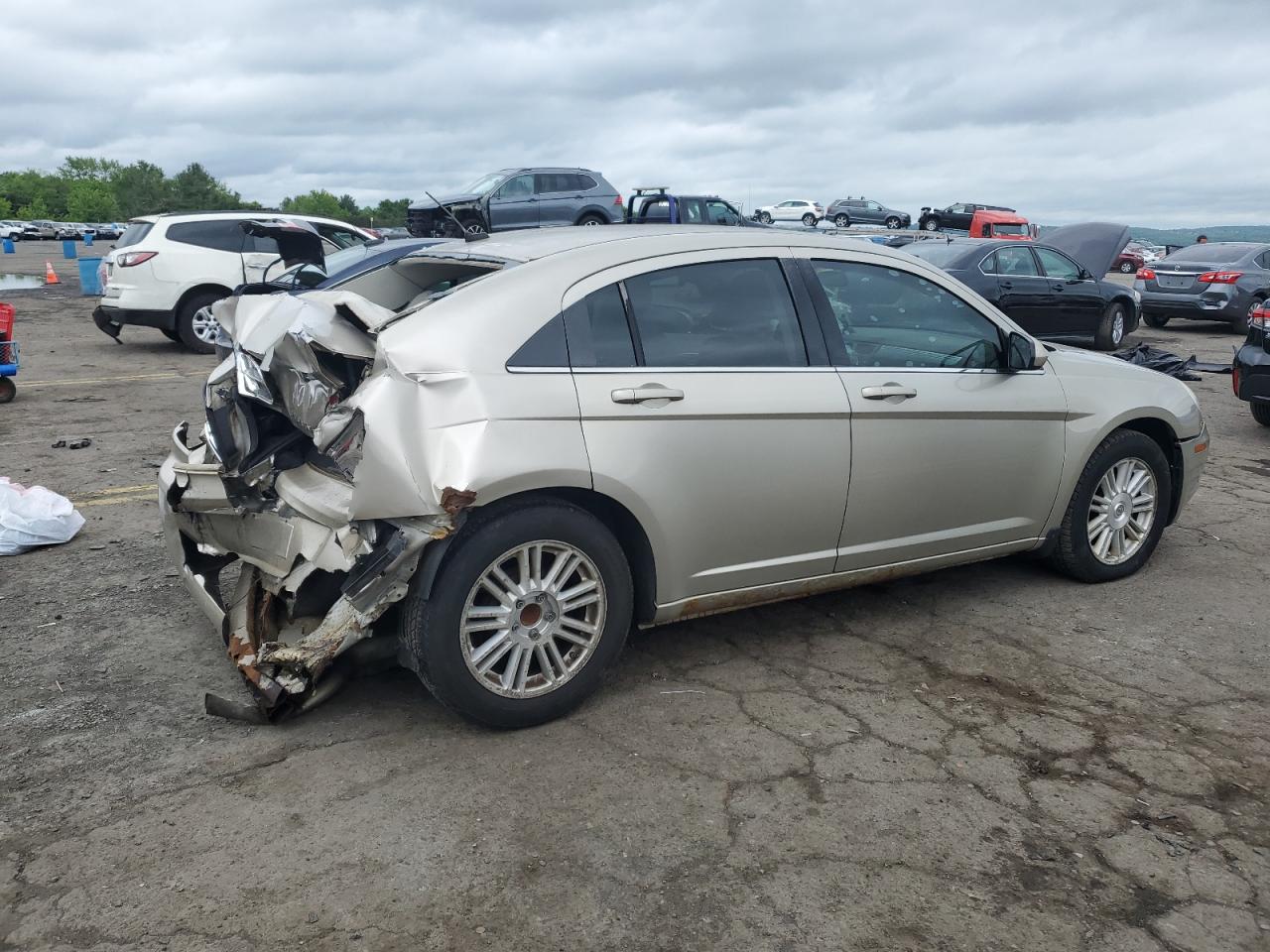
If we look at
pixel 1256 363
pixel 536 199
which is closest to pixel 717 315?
pixel 1256 363

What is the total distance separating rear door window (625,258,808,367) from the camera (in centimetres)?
395

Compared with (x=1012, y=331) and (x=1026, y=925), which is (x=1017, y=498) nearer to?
(x=1012, y=331)

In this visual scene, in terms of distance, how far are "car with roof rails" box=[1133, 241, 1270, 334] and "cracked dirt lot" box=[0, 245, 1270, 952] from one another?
1375 centimetres

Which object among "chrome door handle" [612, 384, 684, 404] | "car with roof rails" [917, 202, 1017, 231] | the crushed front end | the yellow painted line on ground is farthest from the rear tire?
"car with roof rails" [917, 202, 1017, 231]

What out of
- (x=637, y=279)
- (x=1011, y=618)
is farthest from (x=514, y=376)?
(x=1011, y=618)

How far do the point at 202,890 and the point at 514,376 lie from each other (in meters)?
1.78

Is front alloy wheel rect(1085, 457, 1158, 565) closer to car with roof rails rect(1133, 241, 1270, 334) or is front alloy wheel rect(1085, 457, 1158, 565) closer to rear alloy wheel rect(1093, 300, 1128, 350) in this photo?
rear alloy wheel rect(1093, 300, 1128, 350)

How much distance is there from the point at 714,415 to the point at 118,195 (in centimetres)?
14377

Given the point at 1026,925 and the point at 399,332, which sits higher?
the point at 399,332

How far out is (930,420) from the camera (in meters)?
4.45

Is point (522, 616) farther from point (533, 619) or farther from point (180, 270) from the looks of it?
point (180, 270)

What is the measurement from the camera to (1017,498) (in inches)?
190

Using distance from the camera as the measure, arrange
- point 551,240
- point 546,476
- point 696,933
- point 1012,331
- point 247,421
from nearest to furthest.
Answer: point 696,933 < point 546,476 < point 247,421 < point 551,240 < point 1012,331

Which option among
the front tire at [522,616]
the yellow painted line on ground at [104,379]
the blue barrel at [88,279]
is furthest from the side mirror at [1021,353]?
the blue barrel at [88,279]
